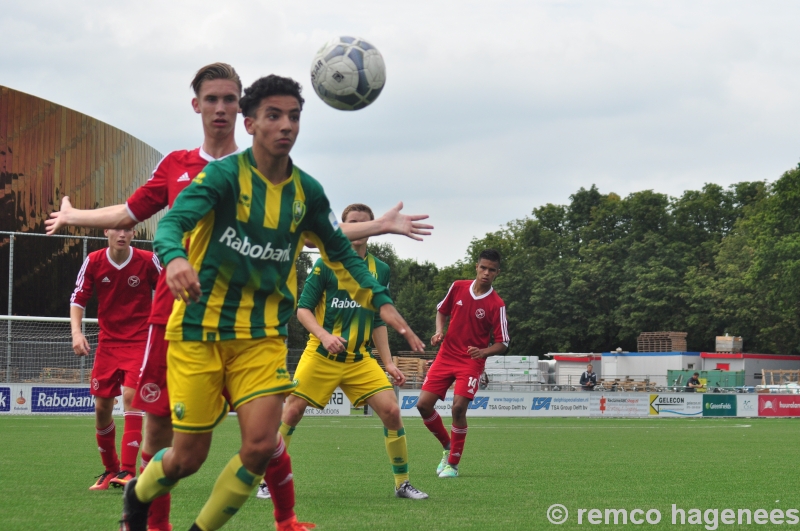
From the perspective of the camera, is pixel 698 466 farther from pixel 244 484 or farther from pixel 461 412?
pixel 244 484

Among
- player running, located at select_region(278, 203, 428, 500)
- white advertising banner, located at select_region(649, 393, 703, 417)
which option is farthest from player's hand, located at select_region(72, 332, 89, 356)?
white advertising banner, located at select_region(649, 393, 703, 417)

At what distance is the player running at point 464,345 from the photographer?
11062mm

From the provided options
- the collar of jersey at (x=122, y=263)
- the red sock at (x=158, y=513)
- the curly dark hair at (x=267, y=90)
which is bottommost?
the red sock at (x=158, y=513)

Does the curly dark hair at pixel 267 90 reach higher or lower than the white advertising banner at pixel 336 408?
higher

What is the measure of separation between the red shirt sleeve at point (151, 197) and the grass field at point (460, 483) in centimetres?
215

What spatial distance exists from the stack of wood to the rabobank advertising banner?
48221mm

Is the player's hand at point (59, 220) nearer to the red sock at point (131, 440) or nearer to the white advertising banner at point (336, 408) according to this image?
the red sock at point (131, 440)

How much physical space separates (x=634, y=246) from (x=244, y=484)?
72865mm

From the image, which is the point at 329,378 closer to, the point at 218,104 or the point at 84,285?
the point at 84,285

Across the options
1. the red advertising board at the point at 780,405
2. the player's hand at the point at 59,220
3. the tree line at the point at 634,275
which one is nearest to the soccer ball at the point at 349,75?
the player's hand at the point at 59,220

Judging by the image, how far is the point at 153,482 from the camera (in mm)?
5109

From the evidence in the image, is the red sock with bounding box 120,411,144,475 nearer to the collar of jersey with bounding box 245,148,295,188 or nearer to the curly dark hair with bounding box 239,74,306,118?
the collar of jersey with bounding box 245,148,295,188

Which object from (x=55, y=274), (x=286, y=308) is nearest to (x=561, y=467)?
(x=286, y=308)

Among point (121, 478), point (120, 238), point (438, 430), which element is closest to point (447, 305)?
point (438, 430)
